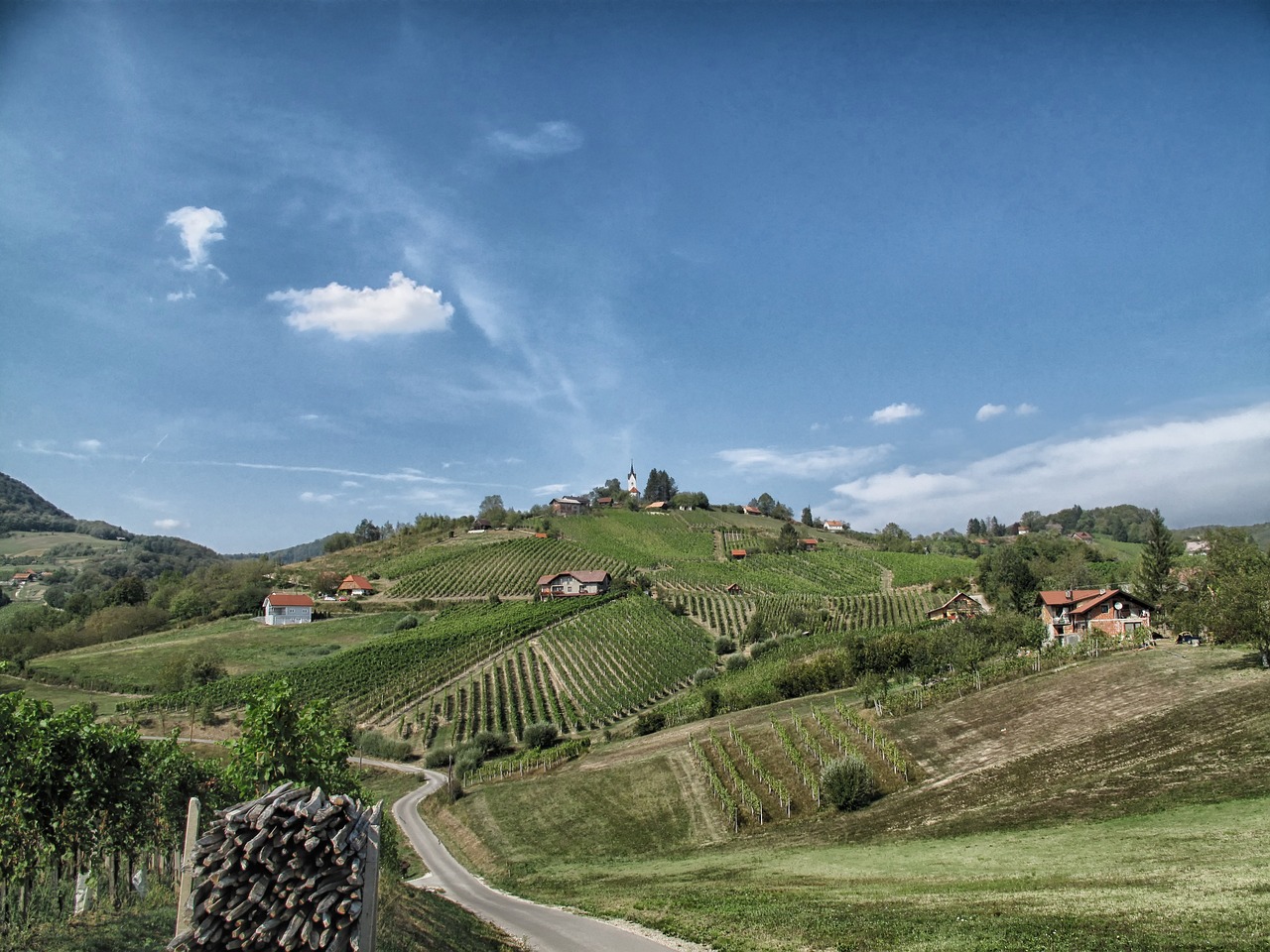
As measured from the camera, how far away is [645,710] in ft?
216

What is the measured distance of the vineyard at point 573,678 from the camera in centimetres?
6281

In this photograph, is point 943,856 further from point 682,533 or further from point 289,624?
point 682,533

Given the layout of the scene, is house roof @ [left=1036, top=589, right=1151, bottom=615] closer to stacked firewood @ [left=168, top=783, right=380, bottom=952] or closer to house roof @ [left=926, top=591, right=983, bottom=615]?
house roof @ [left=926, top=591, right=983, bottom=615]

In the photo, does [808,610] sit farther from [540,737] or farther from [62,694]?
[62,694]

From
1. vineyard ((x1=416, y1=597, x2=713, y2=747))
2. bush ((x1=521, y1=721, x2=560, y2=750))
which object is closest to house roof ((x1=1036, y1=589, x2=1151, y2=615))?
vineyard ((x1=416, y1=597, x2=713, y2=747))

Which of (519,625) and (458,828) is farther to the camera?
(519,625)

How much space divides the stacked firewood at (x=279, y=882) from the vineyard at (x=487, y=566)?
114 m

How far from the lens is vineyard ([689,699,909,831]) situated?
3441 centimetres

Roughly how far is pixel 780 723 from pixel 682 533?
414 feet

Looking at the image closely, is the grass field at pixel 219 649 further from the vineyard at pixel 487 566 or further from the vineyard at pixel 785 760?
the vineyard at pixel 785 760

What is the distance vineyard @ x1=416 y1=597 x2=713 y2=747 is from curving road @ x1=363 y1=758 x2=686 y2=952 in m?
24.0

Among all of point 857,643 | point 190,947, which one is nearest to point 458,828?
point 857,643

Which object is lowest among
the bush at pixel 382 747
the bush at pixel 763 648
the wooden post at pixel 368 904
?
the bush at pixel 382 747

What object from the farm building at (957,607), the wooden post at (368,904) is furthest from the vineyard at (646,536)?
the wooden post at (368,904)
